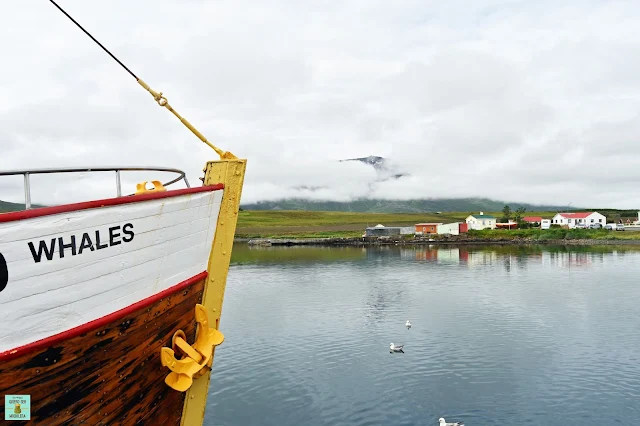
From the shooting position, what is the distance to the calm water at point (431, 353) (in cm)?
2170

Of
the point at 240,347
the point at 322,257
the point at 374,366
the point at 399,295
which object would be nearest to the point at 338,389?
the point at 374,366

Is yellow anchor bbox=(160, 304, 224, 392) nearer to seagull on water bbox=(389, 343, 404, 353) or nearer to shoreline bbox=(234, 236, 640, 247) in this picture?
seagull on water bbox=(389, 343, 404, 353)

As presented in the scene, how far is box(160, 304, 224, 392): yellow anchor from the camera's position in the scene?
7.86m

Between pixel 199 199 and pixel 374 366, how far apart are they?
2201 centimetres

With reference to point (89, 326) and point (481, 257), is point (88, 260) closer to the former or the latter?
point (89, 326)

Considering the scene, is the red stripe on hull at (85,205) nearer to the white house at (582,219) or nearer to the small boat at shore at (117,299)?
the small boat at shore at (117,299)

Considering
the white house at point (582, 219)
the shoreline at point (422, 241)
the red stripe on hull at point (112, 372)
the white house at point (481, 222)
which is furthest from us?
the white house at point (481, 222)

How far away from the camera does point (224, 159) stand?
9062mm

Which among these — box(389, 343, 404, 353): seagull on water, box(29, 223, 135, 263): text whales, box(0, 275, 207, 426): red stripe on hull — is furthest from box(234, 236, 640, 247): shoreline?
box(29, 223, 135, 263): text whales

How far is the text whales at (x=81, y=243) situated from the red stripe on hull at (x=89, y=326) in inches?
40.8

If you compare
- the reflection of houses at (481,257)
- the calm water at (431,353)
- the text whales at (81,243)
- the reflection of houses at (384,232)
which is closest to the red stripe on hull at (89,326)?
the text whales at (81,243)

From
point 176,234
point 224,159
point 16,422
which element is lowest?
point 16,422

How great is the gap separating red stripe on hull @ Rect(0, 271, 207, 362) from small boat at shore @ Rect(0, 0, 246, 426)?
0.6 inches

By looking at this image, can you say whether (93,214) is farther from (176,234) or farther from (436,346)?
(436,346)
